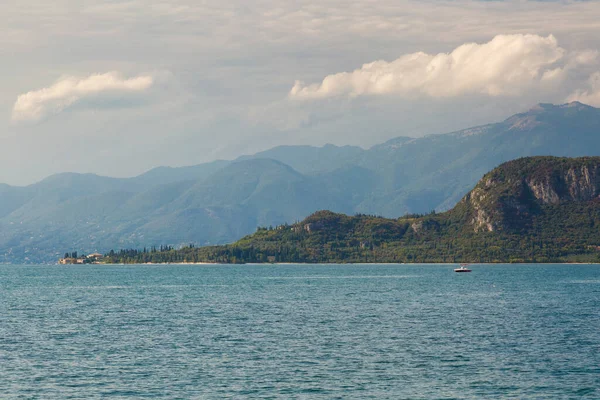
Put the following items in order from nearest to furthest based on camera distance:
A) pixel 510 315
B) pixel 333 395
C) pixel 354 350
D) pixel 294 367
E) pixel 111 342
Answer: pixel 333 395 → pixel 294 367 → pixel 354 350 → pixel 111 342 → pixel 510 315

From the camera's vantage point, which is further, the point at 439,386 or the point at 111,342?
the point at 111,342

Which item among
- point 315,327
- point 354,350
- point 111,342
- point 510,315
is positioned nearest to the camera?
point 354,350

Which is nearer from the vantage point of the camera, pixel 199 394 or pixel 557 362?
pixel 199 394

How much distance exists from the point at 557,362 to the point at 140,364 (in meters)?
46.9

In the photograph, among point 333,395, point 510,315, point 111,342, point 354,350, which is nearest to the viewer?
point 333,395

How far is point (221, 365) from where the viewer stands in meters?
92.9

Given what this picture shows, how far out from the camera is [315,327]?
127875mm

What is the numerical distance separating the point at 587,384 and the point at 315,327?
53212mm

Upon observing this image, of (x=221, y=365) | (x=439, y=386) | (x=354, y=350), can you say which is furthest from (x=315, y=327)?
(x=439, y=386)

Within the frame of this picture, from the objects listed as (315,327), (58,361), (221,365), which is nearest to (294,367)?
(221,365)

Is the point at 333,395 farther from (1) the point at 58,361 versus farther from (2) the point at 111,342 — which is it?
(2) the point at 111,342

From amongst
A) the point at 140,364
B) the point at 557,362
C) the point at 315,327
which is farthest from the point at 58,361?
the point at 557,362

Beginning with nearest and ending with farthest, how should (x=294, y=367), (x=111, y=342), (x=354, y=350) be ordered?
(x=294, y=367)
(x=354, y=350)
(x=111, y=342)

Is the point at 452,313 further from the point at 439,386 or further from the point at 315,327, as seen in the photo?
the point at 439,386
